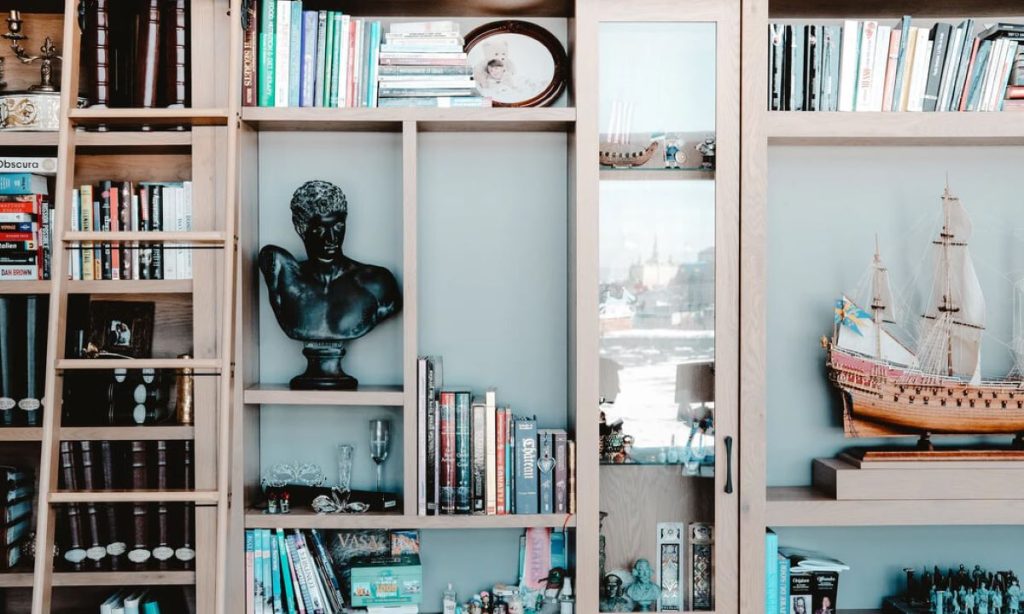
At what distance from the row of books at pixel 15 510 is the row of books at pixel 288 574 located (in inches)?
25.4

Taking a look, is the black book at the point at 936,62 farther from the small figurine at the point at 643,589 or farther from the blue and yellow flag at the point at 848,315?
the small figurine at the point at 643,589

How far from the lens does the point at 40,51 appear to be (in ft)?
8.21

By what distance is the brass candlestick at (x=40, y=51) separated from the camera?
2.39m

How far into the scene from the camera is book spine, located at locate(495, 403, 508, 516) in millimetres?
2346

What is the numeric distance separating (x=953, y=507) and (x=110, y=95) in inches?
97.6

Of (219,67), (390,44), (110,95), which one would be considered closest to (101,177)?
(110,95)

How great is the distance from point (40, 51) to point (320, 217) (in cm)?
98

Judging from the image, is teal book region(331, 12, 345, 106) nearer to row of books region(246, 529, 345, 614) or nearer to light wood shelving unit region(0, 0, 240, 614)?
light wood shelving unit region(0, 0, 240, 614)

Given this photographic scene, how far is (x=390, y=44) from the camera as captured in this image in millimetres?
2346

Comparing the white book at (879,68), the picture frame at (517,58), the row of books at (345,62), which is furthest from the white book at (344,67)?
the white book at (879,68)

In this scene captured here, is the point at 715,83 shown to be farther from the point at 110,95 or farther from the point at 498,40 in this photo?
the point at 110,95

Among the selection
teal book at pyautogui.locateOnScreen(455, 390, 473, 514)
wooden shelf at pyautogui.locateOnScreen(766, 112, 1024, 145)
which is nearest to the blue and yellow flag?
wooden shelf at pyautogui.locateOnScreen(766, 112, 1024, 145)

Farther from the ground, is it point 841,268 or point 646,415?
point 841,268

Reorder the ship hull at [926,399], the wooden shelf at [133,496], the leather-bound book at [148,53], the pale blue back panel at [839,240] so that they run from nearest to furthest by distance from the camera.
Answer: the wooden shelf at [133,496] < the leather-bound book at [148,53] < the ship hull at [926,399] < the pale blue back panel at [839,240]
